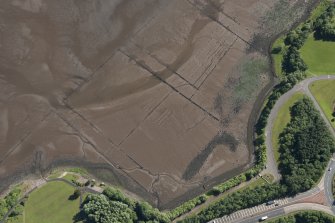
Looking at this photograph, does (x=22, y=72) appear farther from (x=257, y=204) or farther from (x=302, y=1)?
(x=302, y=1)

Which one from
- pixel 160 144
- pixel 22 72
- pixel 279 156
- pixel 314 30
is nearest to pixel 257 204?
pixel 279 156

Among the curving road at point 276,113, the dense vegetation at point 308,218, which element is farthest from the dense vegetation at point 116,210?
the curving road at point 276,113

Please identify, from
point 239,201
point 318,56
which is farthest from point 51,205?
point 318,56

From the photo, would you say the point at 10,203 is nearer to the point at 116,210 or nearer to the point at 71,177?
the point at 71,177

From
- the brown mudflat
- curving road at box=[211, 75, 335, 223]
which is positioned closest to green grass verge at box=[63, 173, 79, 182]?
the brown mudflat

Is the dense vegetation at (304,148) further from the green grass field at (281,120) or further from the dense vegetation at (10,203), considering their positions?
the dense vegetation at (10,203)

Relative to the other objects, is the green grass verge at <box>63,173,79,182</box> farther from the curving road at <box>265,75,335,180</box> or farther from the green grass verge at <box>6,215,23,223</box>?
the curving road at <box>265,75,335,180</box>
